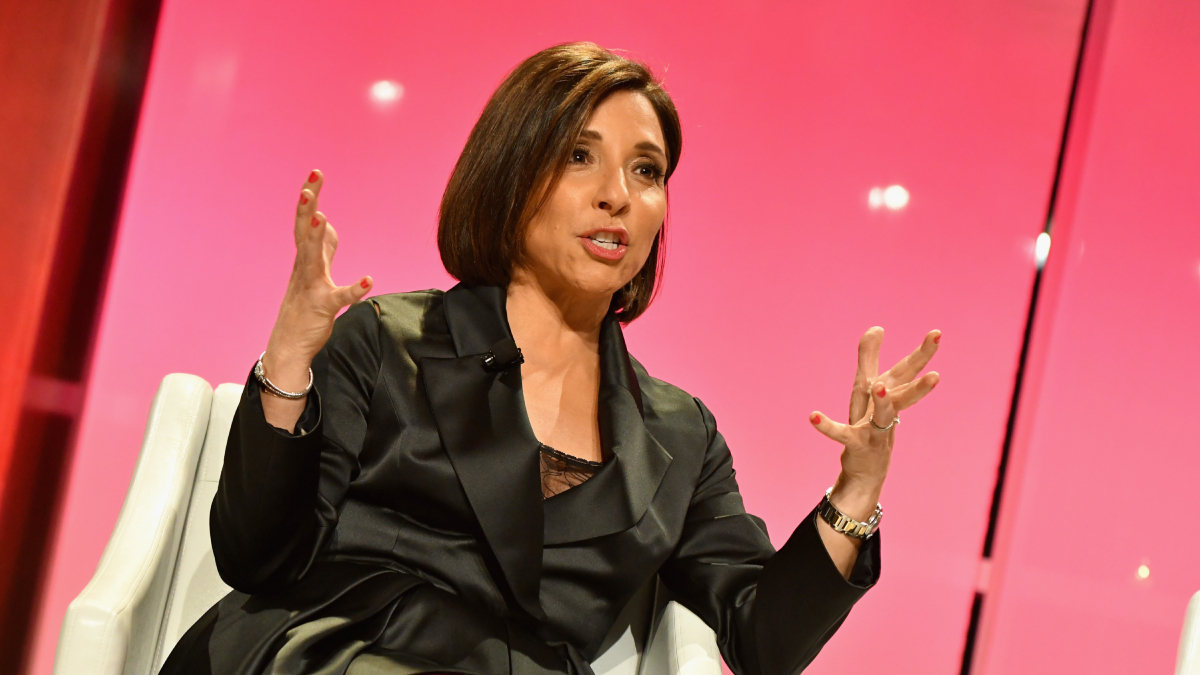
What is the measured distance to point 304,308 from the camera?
1341 millimetres

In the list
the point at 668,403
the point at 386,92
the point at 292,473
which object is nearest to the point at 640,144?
the point at 668,403

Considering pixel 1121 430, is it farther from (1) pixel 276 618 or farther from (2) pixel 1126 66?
(1) pixel 276 618

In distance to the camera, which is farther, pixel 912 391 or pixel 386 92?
pixel 386 92

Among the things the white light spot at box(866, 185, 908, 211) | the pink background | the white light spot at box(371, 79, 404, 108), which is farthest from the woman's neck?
the white light spot at box(866, 185, 908, 211)

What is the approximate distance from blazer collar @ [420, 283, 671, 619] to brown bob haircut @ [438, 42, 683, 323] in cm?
7

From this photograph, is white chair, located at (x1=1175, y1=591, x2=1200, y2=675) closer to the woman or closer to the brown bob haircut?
the woman

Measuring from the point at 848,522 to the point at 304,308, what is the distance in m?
0.85

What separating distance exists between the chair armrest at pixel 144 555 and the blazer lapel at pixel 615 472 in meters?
0.60

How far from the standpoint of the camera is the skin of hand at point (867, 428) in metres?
1.49

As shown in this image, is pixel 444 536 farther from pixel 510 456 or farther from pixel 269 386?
pixel 269 386

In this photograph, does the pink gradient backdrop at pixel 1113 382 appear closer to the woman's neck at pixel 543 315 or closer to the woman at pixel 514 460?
the woman at pixel 514 460

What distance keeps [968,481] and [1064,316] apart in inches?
18.9

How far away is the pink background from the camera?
2354mm

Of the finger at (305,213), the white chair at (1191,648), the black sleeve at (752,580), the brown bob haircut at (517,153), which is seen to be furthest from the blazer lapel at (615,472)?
the white chair at (1191,648)
